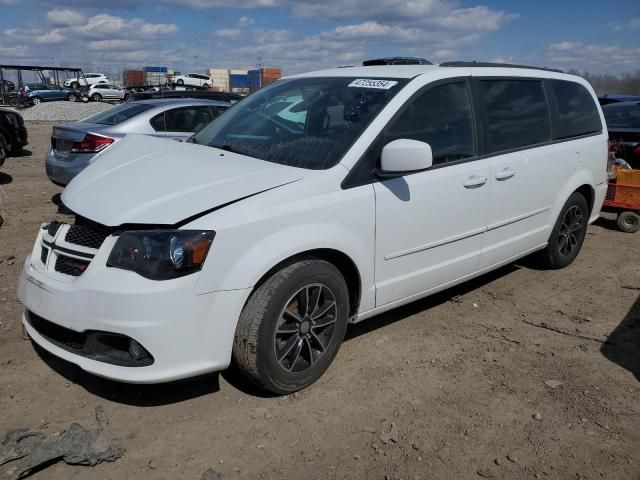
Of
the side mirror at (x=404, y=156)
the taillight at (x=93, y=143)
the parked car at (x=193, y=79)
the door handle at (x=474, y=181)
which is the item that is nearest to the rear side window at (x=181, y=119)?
the taillight at (x=93, y=143)

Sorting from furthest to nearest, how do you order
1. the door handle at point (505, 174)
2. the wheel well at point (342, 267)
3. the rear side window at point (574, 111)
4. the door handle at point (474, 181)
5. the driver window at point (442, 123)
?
the rear side window at point (574, 111), the door handle at point (505, 174), the door handle at point (474, 181), the driver window at point (442, 123), the wheel well at point (342, 267)

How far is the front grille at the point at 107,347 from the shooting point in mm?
2746

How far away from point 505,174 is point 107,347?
9.89 ft

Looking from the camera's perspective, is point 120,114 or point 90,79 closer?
point 120,114

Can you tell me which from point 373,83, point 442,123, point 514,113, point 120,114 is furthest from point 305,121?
point 120,114

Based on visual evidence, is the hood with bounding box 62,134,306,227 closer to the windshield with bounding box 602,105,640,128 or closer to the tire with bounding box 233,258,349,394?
the tire with bounding box 233,258,349,394

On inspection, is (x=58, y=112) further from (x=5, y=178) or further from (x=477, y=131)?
(x=477, y=131)

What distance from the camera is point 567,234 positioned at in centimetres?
539

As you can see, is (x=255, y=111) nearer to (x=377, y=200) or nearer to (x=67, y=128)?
(x=377, y=200)

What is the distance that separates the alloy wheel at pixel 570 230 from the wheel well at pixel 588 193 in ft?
0.62

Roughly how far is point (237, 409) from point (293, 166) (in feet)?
4.66

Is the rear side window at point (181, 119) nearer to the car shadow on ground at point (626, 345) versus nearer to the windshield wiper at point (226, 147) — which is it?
the windshield wiper at point (226, 147)

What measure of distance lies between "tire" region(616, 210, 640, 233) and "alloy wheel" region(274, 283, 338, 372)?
5.44 m

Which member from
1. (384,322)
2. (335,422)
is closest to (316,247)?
(335,422)
